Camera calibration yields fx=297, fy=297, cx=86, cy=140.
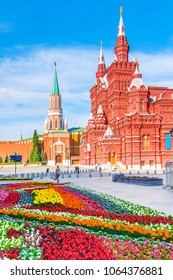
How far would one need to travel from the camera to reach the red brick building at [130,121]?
51019 millimetres

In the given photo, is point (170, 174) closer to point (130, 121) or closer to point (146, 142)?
point (130, 121)

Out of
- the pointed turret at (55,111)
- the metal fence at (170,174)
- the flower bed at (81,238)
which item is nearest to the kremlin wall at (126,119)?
the pointed turret at (55,111)

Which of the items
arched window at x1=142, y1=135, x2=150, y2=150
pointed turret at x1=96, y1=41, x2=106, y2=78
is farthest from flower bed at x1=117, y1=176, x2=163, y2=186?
pointed turret at x1=96, y1=41, x2=106, y2=78

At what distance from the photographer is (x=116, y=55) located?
6181 centimetres

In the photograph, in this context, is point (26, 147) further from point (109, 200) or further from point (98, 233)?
point (98, 233)

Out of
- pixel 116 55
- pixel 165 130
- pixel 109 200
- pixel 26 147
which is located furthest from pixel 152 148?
pixel 26 147

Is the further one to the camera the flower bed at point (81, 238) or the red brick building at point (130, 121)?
the red brick building at point (130, 121)

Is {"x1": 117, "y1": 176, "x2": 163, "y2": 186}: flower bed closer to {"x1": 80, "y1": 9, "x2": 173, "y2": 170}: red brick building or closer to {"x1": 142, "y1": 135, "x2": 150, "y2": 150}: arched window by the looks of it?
{"x1": 80, "y1": 9, "x2": 173, "y2": 170}: red brick building

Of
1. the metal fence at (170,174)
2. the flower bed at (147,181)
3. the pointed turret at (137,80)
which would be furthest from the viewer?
the pointed turret at (137,80)

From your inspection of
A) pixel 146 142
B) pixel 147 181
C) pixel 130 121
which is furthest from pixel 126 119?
pixel 147 181

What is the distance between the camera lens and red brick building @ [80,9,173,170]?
51019 mm

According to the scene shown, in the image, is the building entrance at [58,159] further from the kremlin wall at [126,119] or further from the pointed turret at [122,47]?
the pointed turret at [122,47]

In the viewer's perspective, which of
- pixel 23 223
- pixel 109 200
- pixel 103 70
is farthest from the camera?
pixel 103 70
